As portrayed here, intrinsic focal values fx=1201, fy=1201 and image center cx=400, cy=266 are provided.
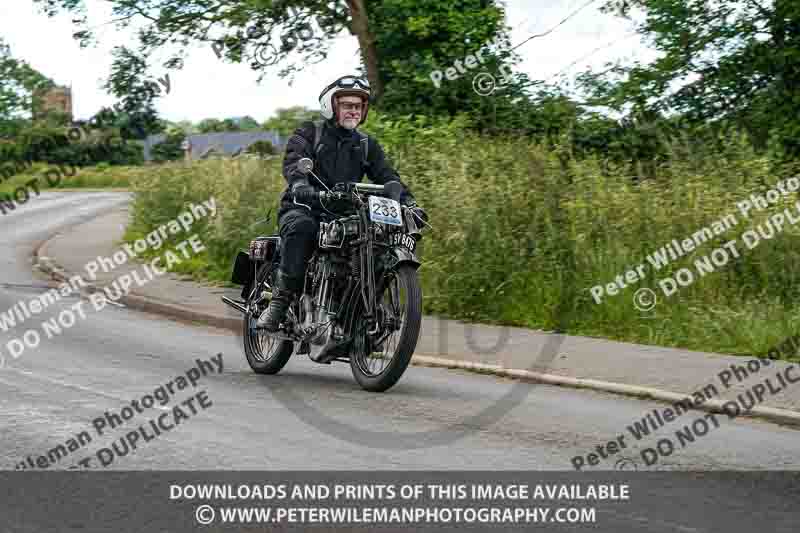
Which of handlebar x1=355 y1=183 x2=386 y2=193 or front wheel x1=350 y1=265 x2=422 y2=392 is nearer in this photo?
front wheel x1=350 y1=265 x2=422 y2=392

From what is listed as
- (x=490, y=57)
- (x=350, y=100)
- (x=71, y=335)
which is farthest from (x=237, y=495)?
(x=490, y=57)

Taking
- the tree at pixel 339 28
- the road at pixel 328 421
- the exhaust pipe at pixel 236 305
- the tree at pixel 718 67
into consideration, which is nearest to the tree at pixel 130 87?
the tree at pixel 339 28

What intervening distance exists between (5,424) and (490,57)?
14.6 metres

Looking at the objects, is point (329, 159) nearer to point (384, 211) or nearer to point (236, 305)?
point (384, 211)

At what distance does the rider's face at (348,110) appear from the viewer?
30.2 ft

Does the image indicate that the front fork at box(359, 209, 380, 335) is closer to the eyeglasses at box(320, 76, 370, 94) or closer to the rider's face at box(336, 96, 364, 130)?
the rider's face at box(336, 96, 364, 130)

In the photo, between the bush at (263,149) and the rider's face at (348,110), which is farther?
the bush at (263,149)

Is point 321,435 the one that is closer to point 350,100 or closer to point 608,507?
point 608,507

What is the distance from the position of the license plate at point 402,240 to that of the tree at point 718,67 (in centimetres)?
1082

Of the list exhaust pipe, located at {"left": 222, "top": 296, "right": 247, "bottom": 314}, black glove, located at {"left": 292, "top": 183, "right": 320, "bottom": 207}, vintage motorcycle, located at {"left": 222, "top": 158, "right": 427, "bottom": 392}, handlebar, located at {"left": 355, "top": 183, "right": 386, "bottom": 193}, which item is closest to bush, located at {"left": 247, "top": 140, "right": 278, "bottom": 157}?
exhaust pipe, located at {"left": 222, "top": 296, "right": 247, "bottom": 314}

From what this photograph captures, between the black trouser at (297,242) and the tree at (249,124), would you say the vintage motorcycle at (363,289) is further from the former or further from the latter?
the tree at (249,124)

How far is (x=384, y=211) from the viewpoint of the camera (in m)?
8.66

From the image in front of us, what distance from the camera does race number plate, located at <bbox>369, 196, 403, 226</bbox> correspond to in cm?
862

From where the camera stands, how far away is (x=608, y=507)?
5.74 metres
